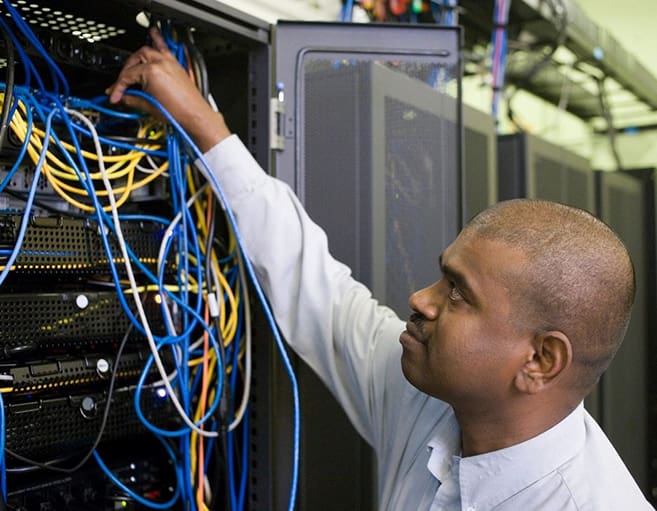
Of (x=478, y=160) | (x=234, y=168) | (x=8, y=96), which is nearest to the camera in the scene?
(x=8, y=96)

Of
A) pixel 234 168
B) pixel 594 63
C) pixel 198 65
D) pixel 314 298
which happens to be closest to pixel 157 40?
pixel 198 65

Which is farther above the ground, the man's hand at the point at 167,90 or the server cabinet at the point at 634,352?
the man's hand at the point at 167,90

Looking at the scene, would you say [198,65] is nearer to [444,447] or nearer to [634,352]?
[444,447]

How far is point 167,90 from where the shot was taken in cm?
108

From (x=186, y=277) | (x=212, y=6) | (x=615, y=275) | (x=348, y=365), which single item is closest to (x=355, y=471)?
(x=348, y=365)

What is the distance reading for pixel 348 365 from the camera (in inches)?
47.8

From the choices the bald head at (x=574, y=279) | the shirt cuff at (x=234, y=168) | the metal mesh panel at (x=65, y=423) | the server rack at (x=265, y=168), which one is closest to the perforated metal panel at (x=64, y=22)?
the server rack at (x=265, y=168)

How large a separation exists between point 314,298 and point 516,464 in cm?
40

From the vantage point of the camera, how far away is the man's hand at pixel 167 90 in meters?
1.08

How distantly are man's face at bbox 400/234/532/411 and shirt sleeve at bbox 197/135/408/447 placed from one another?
167 mm

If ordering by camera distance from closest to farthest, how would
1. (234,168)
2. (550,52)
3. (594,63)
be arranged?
(234,168)
(550,52)
(594,63)

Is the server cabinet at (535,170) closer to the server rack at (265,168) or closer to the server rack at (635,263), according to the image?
the server rack at (635,263)

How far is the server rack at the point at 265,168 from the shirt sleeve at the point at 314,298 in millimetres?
53

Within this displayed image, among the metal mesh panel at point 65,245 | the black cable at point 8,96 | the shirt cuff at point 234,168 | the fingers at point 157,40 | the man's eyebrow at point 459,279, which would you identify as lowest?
the man's eyebrow at point 459,279
